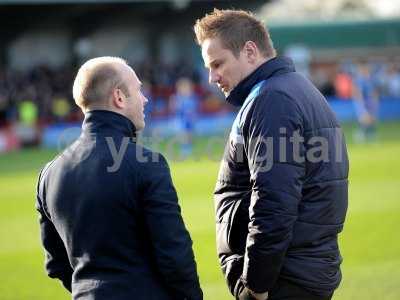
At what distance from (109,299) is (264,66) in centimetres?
147

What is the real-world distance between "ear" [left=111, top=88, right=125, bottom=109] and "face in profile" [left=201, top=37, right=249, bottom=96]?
23.2 inches

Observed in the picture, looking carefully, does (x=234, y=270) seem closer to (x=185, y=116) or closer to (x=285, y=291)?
(x=285, y=291)

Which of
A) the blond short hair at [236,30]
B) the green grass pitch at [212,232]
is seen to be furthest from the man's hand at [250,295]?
the green grass pitch at [212,232]

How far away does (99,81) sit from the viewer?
383 cm

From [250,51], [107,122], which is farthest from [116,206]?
[250,51]

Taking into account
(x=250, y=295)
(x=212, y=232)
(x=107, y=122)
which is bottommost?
(x=212, y=232)

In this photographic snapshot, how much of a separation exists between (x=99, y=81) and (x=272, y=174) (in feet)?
3.27

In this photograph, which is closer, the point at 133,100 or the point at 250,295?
the point at 133,100

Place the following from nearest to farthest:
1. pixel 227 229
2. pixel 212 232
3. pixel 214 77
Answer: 1. pixel 227 229
2. pixel 214 77
3. pixel 212 232

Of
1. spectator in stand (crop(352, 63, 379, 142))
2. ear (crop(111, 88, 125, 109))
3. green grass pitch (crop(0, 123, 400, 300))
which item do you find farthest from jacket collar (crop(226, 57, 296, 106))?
spectator in stand (crop(352, 63, 379, 142))

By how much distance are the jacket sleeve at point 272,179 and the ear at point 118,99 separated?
66 centimetres

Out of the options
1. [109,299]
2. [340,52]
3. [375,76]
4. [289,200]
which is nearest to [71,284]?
[109,299]

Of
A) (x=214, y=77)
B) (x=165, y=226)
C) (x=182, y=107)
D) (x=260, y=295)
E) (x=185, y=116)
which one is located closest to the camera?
(x=165, y=226)

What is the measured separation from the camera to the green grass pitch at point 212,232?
7742 millimetres
